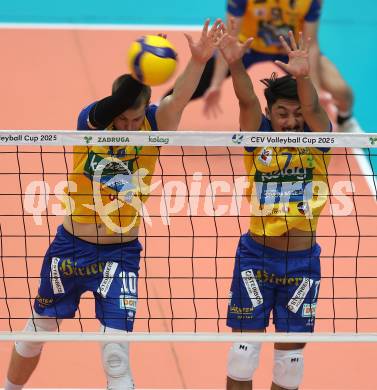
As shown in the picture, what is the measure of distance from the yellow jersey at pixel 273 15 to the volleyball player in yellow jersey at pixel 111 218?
14.6 ft

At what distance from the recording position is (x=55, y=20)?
1322cm

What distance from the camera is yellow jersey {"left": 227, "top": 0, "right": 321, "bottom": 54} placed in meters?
9.79

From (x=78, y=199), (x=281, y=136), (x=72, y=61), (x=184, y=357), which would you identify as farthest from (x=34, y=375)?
(x=72, y=61)

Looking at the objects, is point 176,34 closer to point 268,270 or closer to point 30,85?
point 30,85

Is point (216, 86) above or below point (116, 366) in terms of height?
above

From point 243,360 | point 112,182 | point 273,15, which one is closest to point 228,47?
point 112,182

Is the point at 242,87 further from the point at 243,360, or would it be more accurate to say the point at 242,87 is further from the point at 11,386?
the point at 11,386

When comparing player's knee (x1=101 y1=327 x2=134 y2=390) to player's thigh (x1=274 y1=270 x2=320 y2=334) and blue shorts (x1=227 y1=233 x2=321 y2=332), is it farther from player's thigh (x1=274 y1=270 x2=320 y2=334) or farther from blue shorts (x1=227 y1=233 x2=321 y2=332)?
player's thigh (x1=274 y1=270 x2=320 y2=334)

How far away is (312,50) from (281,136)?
16.0ft

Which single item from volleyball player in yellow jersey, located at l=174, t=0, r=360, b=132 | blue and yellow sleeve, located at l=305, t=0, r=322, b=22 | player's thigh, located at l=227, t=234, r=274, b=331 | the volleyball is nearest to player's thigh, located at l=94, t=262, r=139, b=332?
player's thigh, located at l=227, t=234, r=274, b=331

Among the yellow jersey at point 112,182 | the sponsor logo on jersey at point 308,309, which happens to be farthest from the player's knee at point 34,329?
the sponsor logo on jersey at point 308,309

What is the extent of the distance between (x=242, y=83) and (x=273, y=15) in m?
4.58

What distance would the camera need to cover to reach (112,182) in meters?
5.51

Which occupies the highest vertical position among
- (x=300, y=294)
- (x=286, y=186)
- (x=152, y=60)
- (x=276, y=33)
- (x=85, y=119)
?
(x=276, y=33)
